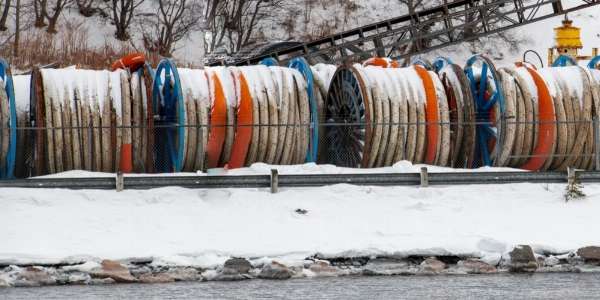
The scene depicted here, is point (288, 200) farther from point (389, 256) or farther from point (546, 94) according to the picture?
point (546, 94)

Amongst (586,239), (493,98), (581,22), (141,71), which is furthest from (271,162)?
(581,22)

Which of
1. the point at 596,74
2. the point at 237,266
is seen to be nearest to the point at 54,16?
the point at 596,74

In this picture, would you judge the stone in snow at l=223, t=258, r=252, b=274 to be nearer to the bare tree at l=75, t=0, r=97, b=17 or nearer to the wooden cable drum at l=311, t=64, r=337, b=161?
the wooden cable drum at l=311, t=64, r=337, b=161

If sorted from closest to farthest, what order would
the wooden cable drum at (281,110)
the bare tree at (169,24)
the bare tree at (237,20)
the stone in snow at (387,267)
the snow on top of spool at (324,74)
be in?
the stone in snow at (387,267), the wooden cable drum at (281,110), the snow on top of spool at (324,74), the bare tree at (169,24), the bare tree at (237,20)

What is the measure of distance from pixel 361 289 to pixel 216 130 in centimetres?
739

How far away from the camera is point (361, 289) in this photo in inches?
556

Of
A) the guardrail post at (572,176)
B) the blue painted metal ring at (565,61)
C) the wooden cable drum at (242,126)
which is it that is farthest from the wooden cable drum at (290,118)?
the blue painted metal ring at (565,61)

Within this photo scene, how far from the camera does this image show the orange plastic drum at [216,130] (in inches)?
827

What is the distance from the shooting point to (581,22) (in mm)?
48781

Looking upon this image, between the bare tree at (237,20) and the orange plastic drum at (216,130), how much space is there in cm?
2174

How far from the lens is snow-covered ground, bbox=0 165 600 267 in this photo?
1616 centimetres

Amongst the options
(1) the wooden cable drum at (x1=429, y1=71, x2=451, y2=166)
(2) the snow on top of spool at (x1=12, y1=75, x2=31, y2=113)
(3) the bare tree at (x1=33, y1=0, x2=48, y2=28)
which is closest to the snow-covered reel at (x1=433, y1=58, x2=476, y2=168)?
(1) the wooden cable drum at (x1=429, y1=71, x2=451, y2=166)

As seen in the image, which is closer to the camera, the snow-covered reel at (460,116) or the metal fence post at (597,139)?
the metal fence post at (597,139)

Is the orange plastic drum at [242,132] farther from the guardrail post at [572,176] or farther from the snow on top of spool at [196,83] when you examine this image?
the guardrail post at [572,176]
